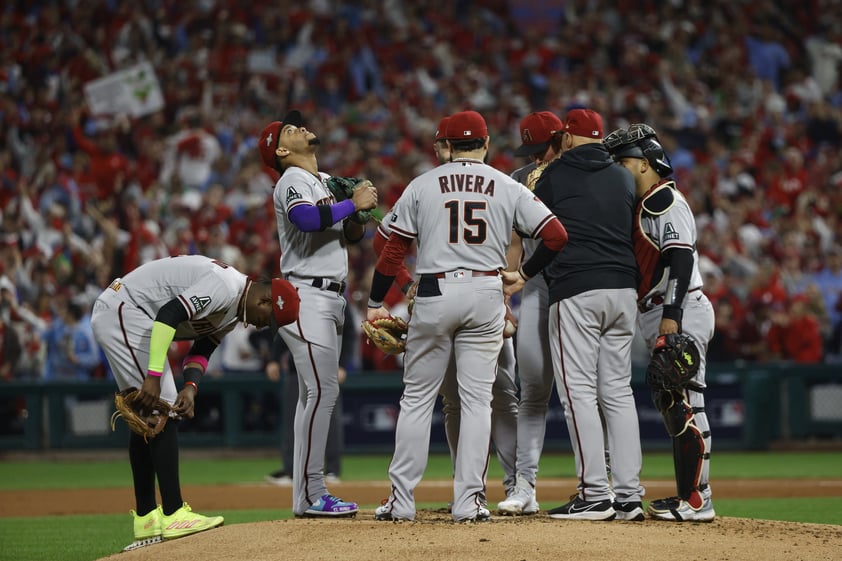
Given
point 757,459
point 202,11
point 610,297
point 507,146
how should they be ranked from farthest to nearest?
point 202,11
point 507,146
point 757,459
point 610,297

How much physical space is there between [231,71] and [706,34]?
28.5ft

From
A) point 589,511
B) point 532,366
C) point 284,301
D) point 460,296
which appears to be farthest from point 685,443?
point 284,301

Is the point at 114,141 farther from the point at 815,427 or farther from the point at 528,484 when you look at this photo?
the point at 528,484

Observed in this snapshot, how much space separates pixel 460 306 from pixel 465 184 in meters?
0.64

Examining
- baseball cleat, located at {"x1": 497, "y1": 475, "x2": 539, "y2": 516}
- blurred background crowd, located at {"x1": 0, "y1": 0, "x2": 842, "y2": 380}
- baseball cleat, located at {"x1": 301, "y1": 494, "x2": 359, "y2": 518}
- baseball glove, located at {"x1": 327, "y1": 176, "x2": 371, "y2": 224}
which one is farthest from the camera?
blurred background crowd, located at {"x1": 0, "y1": 0, "x2": 842, "y2": 380}

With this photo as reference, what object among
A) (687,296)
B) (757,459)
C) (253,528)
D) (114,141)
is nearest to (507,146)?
(114,141)

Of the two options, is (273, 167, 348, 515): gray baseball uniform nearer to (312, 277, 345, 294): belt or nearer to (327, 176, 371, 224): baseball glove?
(312, 277, 345, 294): belt

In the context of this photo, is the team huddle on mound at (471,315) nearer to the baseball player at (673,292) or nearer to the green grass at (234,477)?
the baseball player at (673,292)

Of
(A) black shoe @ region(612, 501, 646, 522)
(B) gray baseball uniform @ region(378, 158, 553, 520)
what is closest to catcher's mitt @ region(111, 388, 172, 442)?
(B) gray baseball uniform @ region(378, 158, 553, 520)

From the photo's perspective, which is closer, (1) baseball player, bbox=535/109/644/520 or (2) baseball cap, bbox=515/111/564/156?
(1) baseball player, bbox=535/109/644/520

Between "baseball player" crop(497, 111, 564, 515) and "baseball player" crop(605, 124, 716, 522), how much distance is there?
1.44 ft

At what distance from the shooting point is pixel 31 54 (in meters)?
18.8

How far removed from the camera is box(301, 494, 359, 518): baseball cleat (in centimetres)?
636

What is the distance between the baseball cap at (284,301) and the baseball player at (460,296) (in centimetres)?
50
